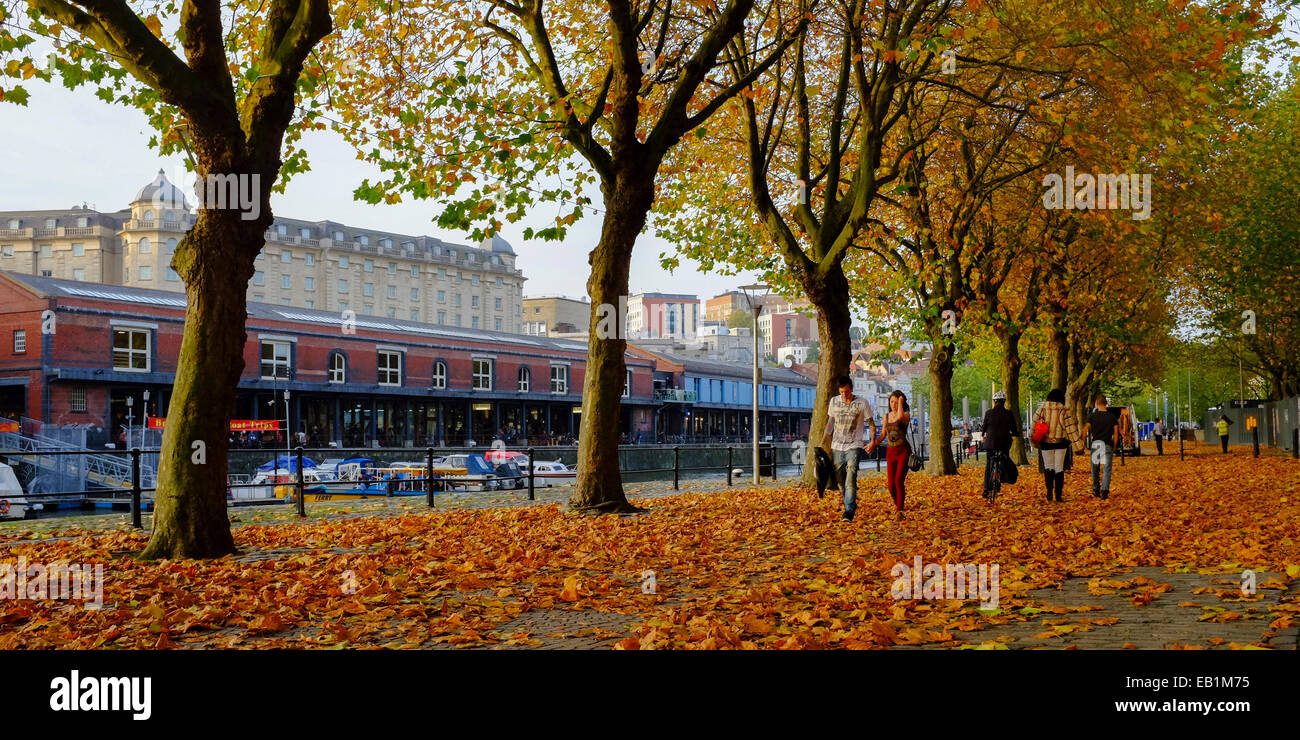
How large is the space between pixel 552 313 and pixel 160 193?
52970 mm

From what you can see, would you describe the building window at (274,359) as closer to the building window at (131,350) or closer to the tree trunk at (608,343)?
the building window at (131,350)

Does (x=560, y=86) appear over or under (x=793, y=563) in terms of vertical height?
over

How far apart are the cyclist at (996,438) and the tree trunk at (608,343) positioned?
242 inches

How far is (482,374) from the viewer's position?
55094 mm

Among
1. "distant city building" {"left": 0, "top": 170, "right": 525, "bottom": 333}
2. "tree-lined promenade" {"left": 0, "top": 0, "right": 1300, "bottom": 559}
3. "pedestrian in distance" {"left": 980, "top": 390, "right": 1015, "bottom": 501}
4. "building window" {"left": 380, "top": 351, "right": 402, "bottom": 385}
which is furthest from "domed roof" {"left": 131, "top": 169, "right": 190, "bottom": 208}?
"pedestrian in distance" {"left": 980, "top": 390, "right": 1015, "bottom": 501}

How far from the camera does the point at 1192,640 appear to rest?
5.20 meters

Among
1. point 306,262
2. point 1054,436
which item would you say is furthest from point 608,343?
point 306,262

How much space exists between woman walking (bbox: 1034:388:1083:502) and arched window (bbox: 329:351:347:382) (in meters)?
38.4

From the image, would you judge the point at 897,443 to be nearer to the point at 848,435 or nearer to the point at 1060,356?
the point at 848,435

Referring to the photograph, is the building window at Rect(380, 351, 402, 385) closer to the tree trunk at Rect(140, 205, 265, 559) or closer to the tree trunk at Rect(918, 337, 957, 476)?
the tree trunk at Rect(918, 337, 957, 476)

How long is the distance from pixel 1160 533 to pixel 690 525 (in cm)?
540

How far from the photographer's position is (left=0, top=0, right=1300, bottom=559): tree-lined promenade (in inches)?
359
